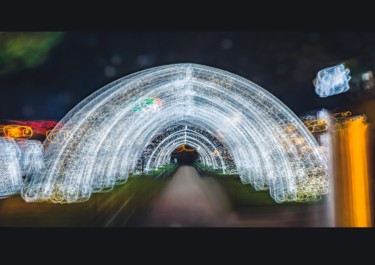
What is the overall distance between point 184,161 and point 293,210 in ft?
77.9

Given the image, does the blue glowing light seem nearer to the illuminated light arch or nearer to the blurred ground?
the illuminated light arch

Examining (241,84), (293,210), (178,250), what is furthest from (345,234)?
(241,84)

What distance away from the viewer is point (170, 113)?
1292cm

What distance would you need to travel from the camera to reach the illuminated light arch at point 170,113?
7746 millimetres

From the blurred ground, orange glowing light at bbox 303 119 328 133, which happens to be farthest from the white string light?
orange glowing light at bbox 303 119 328 133

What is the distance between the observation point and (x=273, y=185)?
991 centimetres

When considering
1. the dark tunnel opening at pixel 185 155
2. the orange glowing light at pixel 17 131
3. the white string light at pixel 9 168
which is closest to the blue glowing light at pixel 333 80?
the orange glowing light at pixel 17 131

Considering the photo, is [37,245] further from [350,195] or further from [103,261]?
[350,195]

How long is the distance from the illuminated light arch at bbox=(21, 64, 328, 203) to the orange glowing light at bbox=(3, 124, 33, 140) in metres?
0.50

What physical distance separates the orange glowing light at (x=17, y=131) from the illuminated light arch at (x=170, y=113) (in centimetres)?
50

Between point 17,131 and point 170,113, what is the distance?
251 inches

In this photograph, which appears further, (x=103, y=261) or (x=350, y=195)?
(x=350, y=195)

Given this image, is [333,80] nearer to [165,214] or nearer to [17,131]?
[165,214]

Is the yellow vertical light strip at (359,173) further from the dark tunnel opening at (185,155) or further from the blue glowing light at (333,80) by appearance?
the dark tunnel opening at (185,155)
